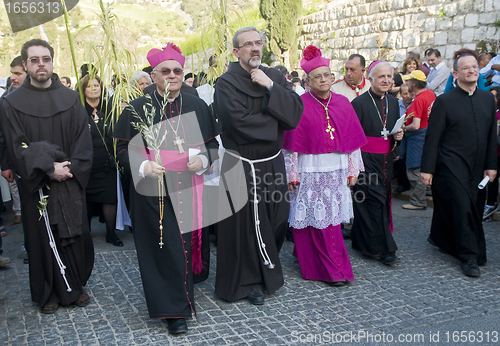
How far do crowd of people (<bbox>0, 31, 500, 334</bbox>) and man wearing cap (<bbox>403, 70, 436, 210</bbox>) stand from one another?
1.91 m

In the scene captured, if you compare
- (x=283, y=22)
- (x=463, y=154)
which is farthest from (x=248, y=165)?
(x=283, y=22)

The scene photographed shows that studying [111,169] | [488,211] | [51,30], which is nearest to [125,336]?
[111,169]

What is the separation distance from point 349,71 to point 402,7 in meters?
9.28

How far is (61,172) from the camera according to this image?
156 inches

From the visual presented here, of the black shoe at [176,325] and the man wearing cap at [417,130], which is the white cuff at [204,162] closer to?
the black shoe at [176,325]

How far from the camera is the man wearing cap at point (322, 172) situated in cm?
468

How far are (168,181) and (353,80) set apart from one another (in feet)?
11.6

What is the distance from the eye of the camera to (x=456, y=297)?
4230mm

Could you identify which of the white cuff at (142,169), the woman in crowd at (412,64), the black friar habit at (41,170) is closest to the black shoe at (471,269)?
the white cuff at (142,169)

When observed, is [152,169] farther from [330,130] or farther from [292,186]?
[330,130]

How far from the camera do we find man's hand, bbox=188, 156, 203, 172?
12.6 ft

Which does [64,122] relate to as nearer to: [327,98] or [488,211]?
[327,98]

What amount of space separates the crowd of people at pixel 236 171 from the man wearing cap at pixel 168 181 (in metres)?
0.01

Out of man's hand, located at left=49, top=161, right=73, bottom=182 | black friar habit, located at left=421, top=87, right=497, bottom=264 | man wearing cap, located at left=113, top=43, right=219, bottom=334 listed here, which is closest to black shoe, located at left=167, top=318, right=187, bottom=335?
man wearing cap, located at left=113, top=43, right=219, bottom=334
